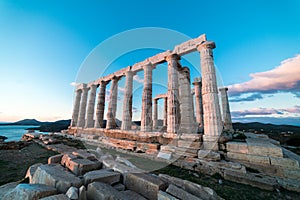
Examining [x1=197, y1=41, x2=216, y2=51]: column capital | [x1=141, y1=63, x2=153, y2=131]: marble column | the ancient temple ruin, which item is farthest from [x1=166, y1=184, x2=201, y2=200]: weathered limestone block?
[x1=197, y1=41, x2=216, y2=51]: column capital

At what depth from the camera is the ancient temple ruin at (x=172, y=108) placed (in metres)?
9.00

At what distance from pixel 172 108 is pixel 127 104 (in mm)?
5906

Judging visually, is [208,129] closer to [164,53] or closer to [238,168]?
[238,168]

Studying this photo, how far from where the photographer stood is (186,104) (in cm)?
1352

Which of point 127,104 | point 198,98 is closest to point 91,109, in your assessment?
point 127,104

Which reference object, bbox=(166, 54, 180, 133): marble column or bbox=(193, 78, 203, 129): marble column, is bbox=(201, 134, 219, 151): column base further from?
bbox=(193, 78, 203, 129): marble column

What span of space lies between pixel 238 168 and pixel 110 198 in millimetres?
5938

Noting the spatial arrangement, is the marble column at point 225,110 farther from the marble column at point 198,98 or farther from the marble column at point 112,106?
the marble column at point 112,106

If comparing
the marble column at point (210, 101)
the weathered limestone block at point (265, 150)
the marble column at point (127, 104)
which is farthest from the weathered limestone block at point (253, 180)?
the marble column at point (127, 104)

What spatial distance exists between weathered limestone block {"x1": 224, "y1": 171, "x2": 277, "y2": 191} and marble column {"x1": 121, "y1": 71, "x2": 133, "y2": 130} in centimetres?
1058

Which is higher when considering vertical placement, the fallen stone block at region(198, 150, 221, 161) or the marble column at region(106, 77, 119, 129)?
the marble column at region(106, 77, 119, 129)

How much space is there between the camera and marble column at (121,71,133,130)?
14367 millimetres

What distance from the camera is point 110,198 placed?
8.08ft

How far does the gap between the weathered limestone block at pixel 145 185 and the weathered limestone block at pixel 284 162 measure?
236 inches
